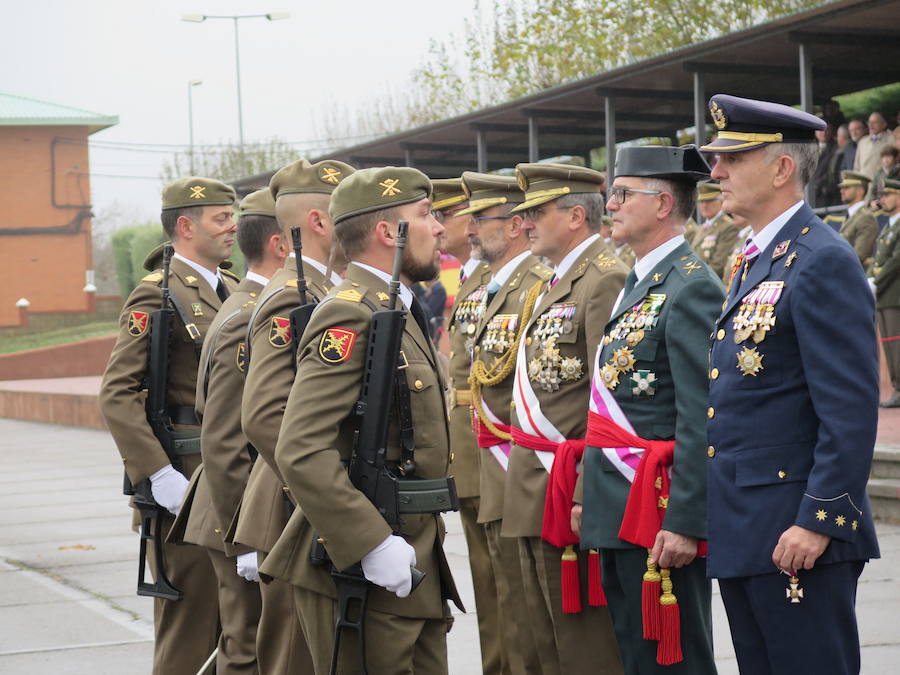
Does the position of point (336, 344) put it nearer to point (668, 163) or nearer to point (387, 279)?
point (387, 279)

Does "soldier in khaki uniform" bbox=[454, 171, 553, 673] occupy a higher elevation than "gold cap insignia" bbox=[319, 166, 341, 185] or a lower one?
lower

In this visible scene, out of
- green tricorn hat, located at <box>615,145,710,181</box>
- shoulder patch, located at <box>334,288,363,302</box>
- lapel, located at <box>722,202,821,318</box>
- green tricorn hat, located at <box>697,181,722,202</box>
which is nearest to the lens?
lapel, located at <box>722,202,821,318</box>

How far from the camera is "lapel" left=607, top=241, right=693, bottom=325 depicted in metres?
4.07

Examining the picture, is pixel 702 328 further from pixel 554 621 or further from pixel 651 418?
pixel 554 621

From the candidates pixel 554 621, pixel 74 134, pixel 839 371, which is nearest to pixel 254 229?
pixel 554 621

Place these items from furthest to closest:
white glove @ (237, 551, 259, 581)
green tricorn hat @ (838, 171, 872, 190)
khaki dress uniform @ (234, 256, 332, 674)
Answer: green tricorn hat @ (838, 171, 872, 190)
white glove @ (237, 551, 259, 581)
khaki dress uniform @ (234, 256, 332, 674)

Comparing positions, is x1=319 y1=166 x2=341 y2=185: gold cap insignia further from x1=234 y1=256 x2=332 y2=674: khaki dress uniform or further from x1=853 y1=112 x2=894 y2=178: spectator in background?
x1=853 y1=112 x2=894 y2=178: spectator in background

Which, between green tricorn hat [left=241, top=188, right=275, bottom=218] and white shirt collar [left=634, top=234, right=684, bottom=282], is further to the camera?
green tricorn hat [left=241, top=188, right=275, bottom=218]

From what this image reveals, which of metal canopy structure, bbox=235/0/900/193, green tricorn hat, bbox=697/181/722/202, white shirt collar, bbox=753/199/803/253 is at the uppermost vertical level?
→ metal canopy structure, bbox=235/0/900/193

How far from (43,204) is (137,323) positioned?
41.2 m

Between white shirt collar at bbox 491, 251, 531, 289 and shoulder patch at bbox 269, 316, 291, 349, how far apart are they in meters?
1.79

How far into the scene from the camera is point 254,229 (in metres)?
4.89

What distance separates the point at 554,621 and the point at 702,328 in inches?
48.5

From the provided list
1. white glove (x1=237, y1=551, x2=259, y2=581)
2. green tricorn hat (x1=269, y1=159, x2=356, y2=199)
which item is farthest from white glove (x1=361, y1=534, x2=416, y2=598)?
green tricorn hat (x1=269, y1=159, x2=356, y2=199)
